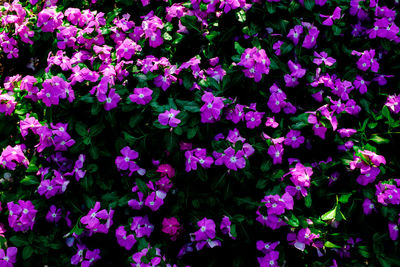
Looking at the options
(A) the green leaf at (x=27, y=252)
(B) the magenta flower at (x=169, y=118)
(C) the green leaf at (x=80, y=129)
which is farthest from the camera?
(C) the green leaf at (x=80, y=129)

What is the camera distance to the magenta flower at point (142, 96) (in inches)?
85.4

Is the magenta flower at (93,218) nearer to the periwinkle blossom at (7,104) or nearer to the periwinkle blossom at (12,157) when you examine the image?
the periwinkle blossom at (12,157)

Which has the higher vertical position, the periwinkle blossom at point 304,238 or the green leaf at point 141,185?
the green leaf at point 141,185

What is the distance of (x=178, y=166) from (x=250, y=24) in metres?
1.22

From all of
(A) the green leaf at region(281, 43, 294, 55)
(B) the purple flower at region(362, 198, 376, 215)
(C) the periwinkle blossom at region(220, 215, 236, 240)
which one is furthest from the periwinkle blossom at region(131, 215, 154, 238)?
(A) the green leaf at region(281, 43, 294, 55)

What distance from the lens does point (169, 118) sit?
2.12 m

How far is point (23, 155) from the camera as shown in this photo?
7.86 ft

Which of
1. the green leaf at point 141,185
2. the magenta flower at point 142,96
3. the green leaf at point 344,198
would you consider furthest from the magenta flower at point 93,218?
the green leaf at point 344,198

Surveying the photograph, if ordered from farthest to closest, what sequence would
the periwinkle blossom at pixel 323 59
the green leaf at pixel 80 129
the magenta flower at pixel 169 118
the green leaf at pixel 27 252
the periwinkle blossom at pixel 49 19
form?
1. the periwinkle blossom at pixel 49 19
2. the periwinkle blossom at pixel 323 59
3. the green leaf at pixel 80 129
4. the green leaf at pixel 27 252
5. the magenta flower at pixel 169 118

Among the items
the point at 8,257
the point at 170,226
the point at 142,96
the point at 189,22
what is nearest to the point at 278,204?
the point at 170,226

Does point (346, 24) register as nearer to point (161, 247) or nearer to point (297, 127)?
point (297, 127)

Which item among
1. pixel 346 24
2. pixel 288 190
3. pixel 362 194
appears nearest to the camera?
pixel 288 190

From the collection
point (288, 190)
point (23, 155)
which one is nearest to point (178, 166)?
point (288, 190)

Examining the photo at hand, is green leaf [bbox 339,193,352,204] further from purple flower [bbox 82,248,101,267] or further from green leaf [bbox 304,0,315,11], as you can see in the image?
purple flower [bbox 82,248,101,267]
